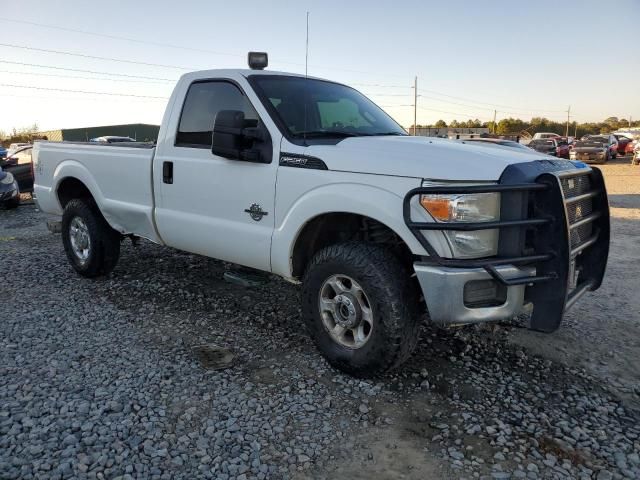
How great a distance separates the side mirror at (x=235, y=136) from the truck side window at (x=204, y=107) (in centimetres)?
37

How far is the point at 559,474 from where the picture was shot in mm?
2539

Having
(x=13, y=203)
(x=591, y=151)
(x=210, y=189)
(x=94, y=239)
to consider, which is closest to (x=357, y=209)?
(x=210, y=189)

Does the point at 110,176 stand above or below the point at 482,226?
above

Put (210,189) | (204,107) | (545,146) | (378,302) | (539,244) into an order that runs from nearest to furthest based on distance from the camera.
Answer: (539,244) → (378,302) → (210,189) → (204,107) → (545,146)

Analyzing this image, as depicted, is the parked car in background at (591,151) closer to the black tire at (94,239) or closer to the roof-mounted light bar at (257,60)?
the roof-mounted light bar at (257,60)

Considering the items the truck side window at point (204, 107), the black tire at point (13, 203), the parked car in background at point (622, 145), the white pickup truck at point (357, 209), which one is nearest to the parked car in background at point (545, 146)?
the parked car in background at point (622, 145)

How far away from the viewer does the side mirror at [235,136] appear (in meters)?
3.68

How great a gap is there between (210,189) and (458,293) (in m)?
2.20

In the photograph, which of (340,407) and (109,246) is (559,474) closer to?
(340,407)

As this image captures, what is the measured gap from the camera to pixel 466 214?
2961mm

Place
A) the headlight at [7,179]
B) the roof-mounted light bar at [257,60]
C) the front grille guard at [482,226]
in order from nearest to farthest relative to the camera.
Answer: the front grille guard at [482,226]
the roof-mounted light bar at [257,60]
the headlight at [7,179]

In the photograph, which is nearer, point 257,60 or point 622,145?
point 257,60

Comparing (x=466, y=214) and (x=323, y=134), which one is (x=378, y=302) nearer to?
(x=466, y=214)

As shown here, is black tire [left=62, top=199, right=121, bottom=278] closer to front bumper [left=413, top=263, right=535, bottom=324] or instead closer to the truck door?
the truck door
